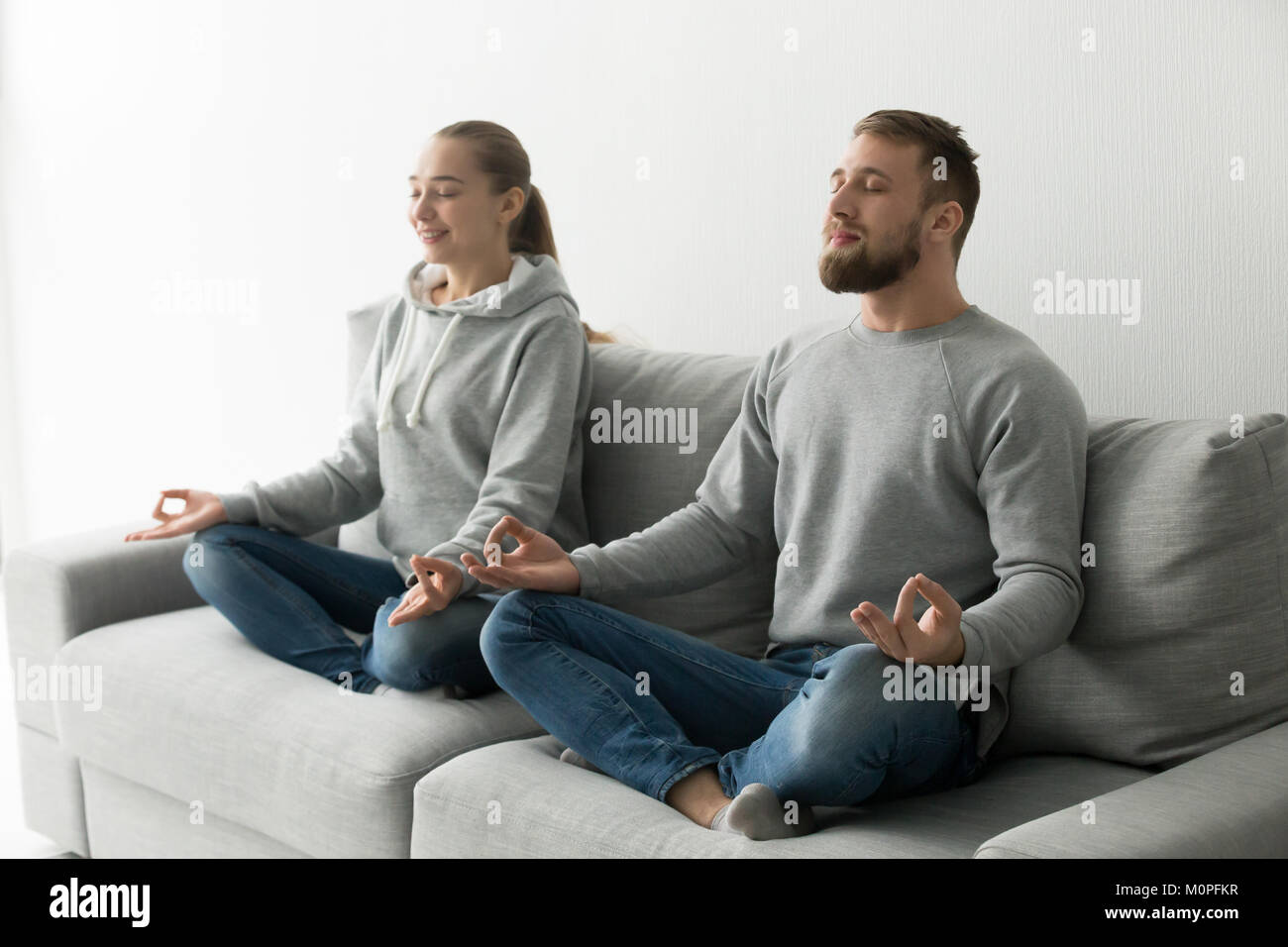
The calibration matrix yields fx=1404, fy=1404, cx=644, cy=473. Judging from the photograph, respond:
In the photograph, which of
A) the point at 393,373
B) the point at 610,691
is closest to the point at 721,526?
the point at 610,691

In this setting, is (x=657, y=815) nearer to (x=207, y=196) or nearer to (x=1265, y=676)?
(x=1265, y=676)

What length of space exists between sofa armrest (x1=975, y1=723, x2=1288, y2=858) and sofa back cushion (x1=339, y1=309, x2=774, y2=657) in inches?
28.0

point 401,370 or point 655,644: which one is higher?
point 401,370

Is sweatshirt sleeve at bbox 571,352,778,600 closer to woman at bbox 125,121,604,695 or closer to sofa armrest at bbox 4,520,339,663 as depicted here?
woman at bbox 125,121,604,695

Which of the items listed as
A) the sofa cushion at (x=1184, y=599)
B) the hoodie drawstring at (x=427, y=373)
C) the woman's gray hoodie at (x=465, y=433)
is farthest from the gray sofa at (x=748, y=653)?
the hoodie drawstring at (x=427, y=373)

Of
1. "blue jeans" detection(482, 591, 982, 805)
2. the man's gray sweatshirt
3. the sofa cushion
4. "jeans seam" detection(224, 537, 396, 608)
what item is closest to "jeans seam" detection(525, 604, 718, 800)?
"blue jeans" detection(482, 591, 982, 805)

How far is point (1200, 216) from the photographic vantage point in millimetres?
1874

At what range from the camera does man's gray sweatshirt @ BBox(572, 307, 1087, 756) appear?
1562 mm

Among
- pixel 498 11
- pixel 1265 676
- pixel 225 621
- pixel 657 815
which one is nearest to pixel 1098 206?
pixel 1265 676

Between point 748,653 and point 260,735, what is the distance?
69 centimetres

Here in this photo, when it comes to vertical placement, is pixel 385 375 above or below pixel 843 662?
above

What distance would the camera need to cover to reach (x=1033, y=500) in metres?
1.57

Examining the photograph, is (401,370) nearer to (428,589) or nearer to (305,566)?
(305,566)

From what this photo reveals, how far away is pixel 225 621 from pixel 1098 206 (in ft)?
4.88
